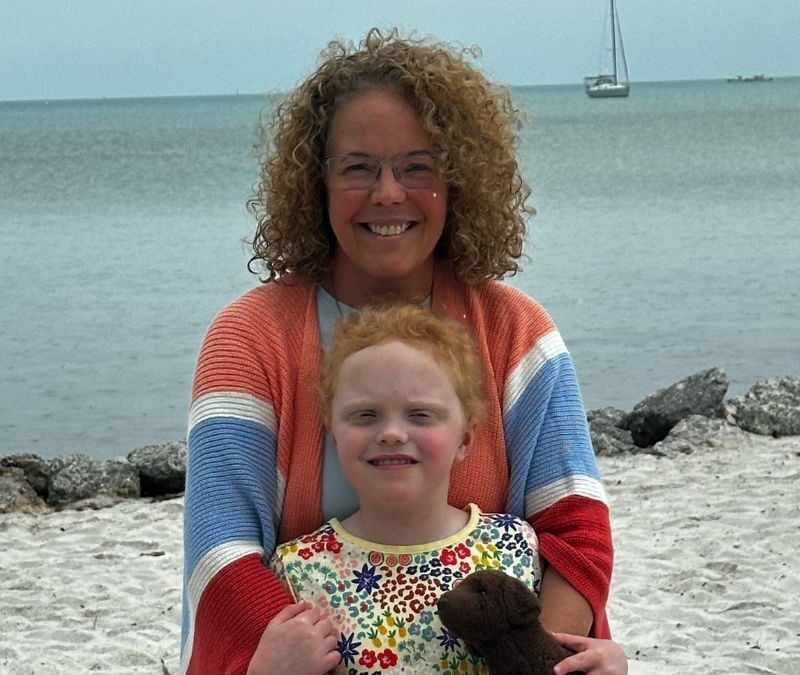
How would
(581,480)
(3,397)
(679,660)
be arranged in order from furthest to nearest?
(3,397)
(679,660)
(581,480)

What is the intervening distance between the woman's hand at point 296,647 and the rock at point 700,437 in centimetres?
566

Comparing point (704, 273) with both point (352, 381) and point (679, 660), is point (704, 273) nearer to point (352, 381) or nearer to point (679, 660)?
point (679, 660)

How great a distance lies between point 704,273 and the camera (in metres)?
17.8

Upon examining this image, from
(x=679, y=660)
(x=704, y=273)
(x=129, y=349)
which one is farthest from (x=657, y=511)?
(x=704, y=273)

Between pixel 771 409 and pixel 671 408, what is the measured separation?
25.2 inches

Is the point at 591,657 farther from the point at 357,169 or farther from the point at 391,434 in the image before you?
the point at 357,169

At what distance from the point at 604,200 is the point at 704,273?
12565 millimetres

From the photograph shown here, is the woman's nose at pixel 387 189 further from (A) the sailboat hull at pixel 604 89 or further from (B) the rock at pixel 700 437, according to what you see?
(A) the sailboat hull at pixel 604 89

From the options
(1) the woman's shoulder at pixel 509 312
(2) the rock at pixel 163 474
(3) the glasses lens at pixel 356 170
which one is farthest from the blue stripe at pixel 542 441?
(2) the rock at pixel 163 474

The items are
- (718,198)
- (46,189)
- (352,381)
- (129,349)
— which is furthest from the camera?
(46,189)

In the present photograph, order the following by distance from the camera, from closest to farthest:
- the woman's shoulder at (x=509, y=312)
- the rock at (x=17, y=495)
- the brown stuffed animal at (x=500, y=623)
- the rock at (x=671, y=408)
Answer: the brown stuffed animal at (x=500, y=623), the woman's shoulder at (x=509, y=312), the rock at (x=17, y=495), the rock at (x=671, y=408)

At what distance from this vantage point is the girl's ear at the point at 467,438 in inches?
126

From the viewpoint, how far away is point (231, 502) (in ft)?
10.4

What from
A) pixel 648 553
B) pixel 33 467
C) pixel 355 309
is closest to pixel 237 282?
pixel 33 467
